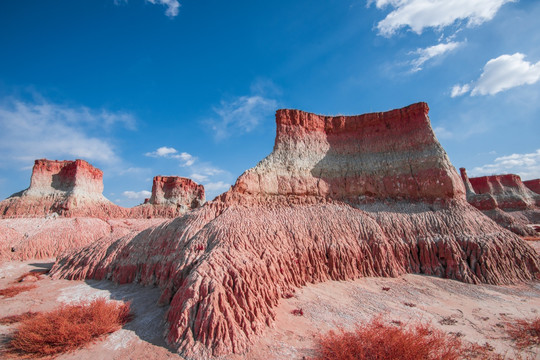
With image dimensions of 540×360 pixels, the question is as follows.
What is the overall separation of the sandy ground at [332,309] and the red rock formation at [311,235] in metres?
0.68

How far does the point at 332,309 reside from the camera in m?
10.0

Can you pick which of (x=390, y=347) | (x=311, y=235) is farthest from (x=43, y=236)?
(x=390, y=347)

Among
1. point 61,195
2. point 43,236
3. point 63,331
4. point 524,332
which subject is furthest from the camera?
point 61,195

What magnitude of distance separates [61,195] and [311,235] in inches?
1736

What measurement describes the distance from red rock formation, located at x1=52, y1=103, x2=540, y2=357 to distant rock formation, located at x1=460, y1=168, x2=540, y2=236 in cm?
2938

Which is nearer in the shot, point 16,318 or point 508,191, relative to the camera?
point 16,318

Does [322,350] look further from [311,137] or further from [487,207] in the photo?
[487,207]

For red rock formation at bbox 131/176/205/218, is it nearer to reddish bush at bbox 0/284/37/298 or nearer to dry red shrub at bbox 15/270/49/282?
dry red shrub at bbox 15/270/49/282

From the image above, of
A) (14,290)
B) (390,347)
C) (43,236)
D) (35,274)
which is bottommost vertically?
(390,347)

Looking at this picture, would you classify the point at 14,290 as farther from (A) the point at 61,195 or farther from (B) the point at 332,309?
(A) the point at 61,195

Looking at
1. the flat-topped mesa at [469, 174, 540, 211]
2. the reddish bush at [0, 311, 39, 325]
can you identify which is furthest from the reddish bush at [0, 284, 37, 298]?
the flat-topped mesa at [469, 174, 540, 211]

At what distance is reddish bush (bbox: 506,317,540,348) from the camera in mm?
7613

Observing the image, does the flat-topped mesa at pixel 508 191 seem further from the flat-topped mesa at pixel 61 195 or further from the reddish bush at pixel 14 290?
the flat-topped mesa at pixel 61 195

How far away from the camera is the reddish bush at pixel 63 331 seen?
7195 mm
